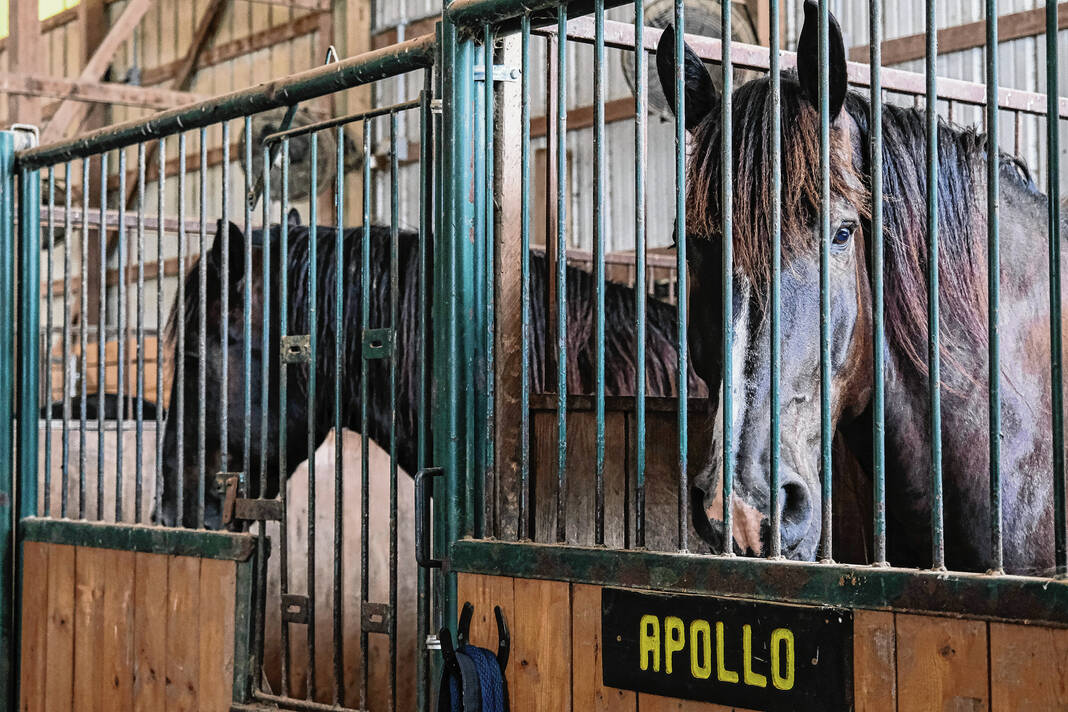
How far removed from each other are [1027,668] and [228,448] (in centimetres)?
243

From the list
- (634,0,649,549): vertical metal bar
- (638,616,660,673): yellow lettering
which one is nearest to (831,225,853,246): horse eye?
(634,0,649,549): vertical metal bar

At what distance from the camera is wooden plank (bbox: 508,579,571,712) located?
1.87 m

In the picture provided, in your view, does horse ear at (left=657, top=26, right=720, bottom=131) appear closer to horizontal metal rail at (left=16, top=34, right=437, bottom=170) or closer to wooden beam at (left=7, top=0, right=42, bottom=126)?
horizontal metal rail at (left=16, top=34, right=437, bottom=170)

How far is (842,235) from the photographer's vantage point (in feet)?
6.10

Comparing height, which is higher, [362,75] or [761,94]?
[362,75]

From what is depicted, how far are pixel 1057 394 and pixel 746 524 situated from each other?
1.49 feet

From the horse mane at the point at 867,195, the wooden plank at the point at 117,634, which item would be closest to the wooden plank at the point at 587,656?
the horse mane at the point at 867,195

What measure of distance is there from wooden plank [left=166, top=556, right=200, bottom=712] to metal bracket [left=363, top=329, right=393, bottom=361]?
0.64 meters

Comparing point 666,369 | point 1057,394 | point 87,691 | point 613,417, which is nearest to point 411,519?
point 666,369


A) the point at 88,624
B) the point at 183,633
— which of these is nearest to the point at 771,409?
the point at 183,633

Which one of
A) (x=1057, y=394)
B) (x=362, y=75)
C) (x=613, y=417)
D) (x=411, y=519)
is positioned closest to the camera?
(x=1057, y=394)

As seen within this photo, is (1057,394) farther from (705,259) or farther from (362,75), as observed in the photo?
(362,75)

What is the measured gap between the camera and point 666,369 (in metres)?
3.72

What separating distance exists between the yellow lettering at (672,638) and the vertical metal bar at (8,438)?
6.89ft
